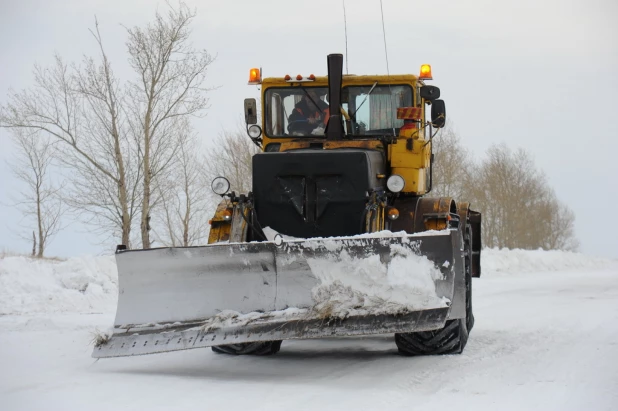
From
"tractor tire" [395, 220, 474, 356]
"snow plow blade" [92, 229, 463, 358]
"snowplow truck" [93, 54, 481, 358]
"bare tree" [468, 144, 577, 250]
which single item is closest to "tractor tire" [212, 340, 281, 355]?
"snowplow truck" [93, 54, 481, 358]

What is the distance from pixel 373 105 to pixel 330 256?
Answer: 2.63m

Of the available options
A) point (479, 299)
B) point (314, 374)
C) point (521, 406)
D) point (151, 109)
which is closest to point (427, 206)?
point (314, 374)

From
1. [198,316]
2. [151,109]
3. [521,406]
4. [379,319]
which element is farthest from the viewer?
[151,109]

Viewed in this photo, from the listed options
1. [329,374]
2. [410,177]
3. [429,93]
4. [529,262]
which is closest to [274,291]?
[329,374]

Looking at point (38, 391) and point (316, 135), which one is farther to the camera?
point (316, 135)

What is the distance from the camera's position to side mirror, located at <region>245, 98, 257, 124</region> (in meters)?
8.52

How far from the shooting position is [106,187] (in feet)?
59.5

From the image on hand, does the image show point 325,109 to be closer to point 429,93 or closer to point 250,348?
point 429,93

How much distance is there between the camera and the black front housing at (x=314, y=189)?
7.09 meters

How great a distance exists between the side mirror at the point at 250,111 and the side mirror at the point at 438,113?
185 cm

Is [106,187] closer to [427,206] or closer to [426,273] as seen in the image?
[427,206]

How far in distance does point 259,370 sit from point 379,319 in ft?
3.90

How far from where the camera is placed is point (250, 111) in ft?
28.0

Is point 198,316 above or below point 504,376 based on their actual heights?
above
